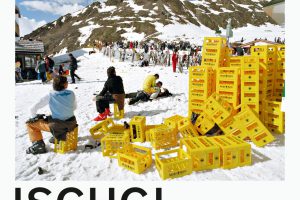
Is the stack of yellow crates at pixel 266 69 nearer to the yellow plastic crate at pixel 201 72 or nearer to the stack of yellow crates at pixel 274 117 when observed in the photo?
the stack of yellow crates at pixel 274 117

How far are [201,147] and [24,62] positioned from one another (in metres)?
21.9

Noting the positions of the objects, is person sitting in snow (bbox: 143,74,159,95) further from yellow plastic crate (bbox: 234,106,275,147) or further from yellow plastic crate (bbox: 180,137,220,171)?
yellow plastic crate (bbox: 180,137,220,171)

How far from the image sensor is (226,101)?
6.68m

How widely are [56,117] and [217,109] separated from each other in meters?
3.28

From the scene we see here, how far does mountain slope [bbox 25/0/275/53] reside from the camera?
72.9 meters

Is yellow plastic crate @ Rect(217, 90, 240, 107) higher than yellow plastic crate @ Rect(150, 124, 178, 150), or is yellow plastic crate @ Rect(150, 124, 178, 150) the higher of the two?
yellow plastic crate @ Rect(217, 90, 240, 107)

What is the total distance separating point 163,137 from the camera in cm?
607

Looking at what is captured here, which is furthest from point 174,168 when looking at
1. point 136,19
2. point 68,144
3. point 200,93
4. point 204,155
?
point 136,19

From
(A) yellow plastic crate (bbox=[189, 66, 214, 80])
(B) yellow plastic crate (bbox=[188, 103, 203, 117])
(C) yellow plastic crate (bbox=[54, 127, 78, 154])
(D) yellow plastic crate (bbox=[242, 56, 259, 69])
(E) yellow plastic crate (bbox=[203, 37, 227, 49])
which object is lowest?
(C) yellow plastic crate (bbox=[54, 127, 78, 154])

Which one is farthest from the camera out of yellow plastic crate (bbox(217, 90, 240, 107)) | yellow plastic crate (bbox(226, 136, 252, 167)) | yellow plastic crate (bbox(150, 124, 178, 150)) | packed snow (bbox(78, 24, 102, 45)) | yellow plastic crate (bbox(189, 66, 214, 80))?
packed snow (bbox(78, 24, 102, 45))

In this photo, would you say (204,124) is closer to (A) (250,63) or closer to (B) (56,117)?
(A) (250,63)

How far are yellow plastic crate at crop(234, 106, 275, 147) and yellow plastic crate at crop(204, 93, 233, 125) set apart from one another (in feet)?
0.80

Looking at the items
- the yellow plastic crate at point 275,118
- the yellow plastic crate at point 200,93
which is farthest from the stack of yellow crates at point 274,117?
the yellow plastic crate at point 200,93

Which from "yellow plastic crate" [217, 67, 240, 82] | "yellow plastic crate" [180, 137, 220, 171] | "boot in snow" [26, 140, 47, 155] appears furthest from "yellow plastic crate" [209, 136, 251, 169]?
"boot in snow" [26, 140, 47, 155]
